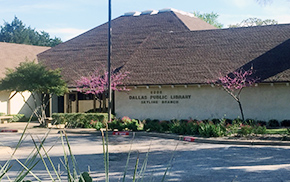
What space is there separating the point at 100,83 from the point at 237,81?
10.2 m

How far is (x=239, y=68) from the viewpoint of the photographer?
29.3 metres

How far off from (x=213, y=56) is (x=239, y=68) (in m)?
2.63

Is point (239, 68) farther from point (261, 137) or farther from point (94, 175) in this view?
point (94, 175)

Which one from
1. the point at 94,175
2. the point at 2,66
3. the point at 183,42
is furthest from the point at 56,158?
the point at 2,66

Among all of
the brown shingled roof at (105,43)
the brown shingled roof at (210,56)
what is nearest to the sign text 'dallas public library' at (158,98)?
the brown shingled roof at (210,56)

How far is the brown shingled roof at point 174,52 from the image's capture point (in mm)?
29797

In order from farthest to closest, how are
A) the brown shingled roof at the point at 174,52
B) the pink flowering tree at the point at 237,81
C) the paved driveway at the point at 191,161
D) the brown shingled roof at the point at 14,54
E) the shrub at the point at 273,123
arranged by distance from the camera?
the brown shingled roof at the point at 14,54 → the brown shingled roof at the point at 174,52 → the pink flowering tree at the point at 237,81 → the shrub at the point at 273,123 → the paved driveway at the point at 191,161

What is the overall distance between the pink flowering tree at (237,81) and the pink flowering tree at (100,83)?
279 inches

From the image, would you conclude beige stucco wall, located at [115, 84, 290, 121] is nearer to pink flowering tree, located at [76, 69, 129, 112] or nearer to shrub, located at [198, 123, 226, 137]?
pink flowering tree, located at [76, 69, 129, 112]

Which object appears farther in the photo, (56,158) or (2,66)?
(2,66)

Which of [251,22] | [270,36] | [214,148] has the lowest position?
[214,148]

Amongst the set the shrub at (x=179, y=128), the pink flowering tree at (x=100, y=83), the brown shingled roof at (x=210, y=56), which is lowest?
the shrub at (x=179, y=128)

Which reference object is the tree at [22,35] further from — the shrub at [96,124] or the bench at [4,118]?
the shrub at [96,124]

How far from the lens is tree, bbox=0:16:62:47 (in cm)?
7046
